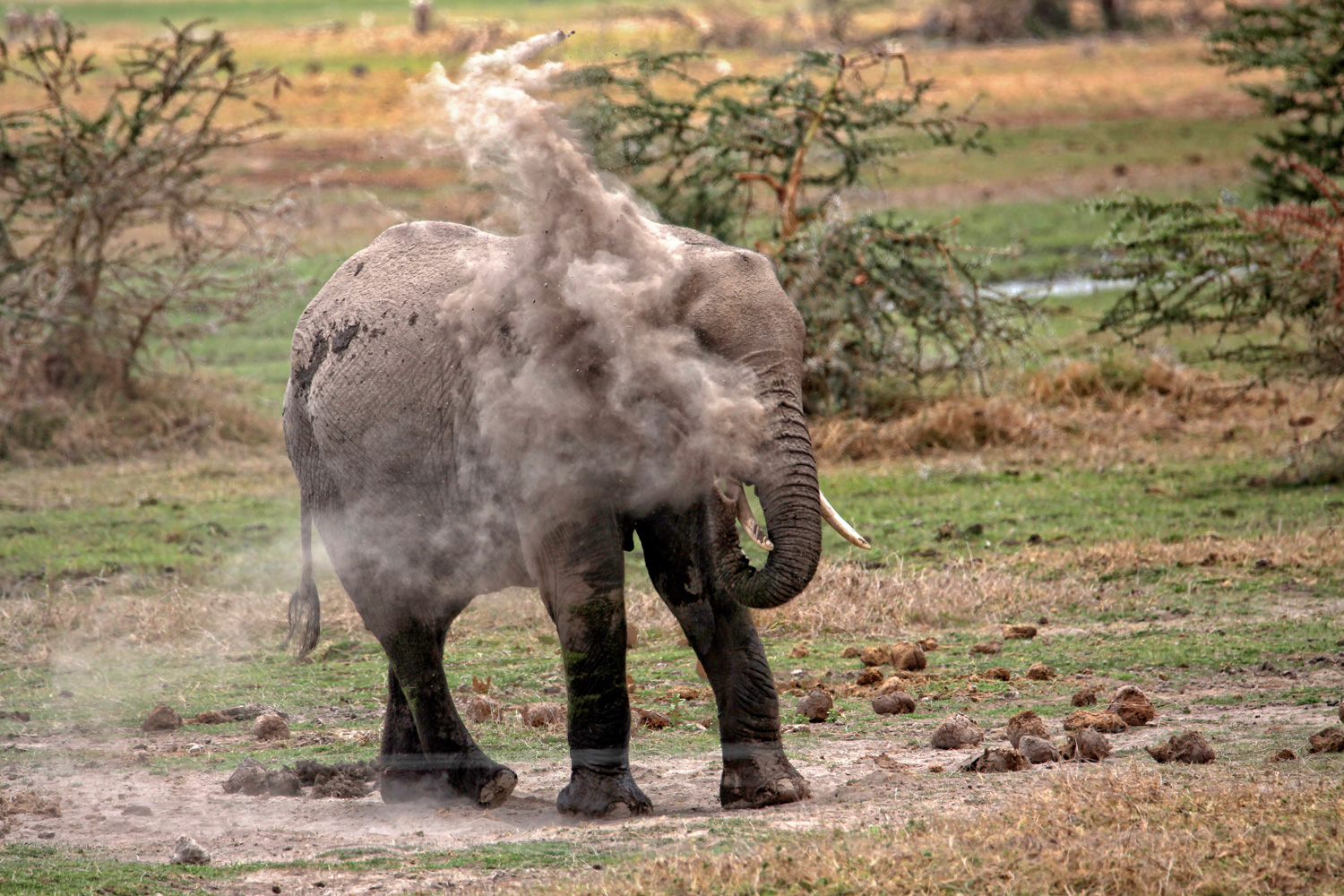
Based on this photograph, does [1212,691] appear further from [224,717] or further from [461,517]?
[224,717]

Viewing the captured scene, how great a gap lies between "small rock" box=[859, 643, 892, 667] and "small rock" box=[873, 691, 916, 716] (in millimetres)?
809

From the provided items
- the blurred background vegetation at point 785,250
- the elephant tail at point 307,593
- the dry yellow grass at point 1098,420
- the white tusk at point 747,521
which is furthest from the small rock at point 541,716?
the dry yellow grass at point 1098,420

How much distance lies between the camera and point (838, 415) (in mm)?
14172

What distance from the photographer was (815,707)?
281 inches

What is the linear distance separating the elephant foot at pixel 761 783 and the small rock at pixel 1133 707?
149 centimetres

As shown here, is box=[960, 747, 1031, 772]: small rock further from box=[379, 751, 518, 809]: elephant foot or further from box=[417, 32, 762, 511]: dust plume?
box=[379, 751, 518, 809]: elephant foot

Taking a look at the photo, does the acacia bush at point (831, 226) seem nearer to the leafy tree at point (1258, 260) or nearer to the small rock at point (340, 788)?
the leafy tree at point (1258, 260)

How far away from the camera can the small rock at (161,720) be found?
7664mm

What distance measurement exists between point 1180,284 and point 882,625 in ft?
15.2

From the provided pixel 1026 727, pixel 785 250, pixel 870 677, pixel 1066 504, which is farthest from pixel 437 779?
pixel 785 250

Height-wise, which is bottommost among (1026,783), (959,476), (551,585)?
(959,476)

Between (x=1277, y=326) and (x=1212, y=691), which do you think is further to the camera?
(x=1277, y=326)

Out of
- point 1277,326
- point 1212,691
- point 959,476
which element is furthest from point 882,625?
point 1277,326

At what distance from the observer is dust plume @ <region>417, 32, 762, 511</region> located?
225 inches
